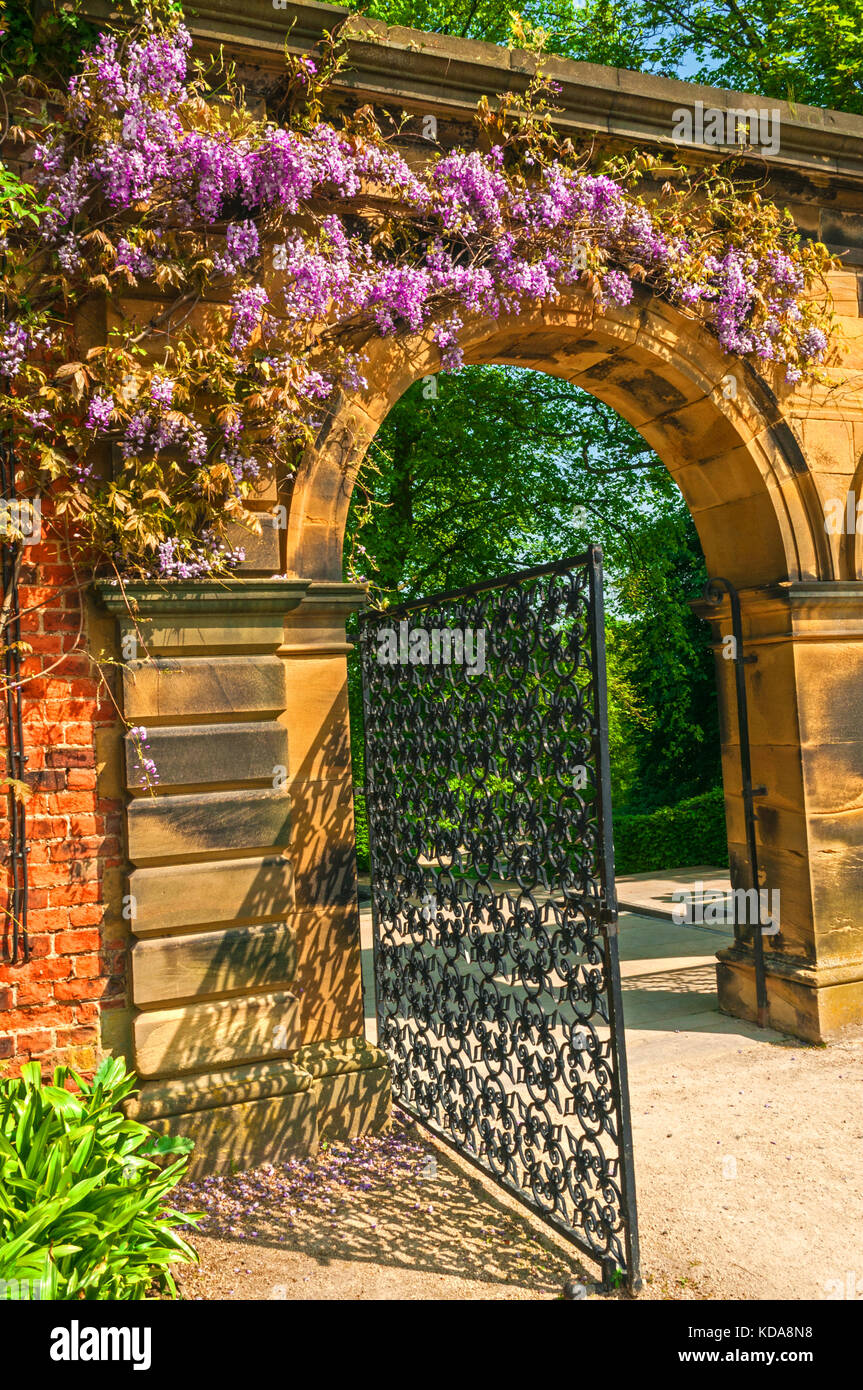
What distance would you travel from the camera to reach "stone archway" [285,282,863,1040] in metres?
5.82

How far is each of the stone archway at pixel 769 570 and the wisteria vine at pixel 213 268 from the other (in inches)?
25.2

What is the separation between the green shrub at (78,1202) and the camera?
2939 mm

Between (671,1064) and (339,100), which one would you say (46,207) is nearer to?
(339,100)

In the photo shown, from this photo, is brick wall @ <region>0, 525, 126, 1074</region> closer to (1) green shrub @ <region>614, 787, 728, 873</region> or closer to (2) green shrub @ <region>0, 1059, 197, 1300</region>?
(2) green shrub @ <region>0, 1059, 197, 1300</region>

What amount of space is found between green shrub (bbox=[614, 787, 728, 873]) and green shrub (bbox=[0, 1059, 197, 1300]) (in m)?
11.4

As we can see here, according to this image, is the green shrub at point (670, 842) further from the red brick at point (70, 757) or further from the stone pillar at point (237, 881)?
the red brick at point (70, 757)

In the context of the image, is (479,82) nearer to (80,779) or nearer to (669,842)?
(80,779)

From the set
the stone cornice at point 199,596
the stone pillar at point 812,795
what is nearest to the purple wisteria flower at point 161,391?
the stone cornice at point 199,596

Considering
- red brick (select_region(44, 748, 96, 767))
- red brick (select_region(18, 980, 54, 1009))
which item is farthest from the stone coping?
red brick (select_region(18, 980, 54, 1009))

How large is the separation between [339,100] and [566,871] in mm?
3757

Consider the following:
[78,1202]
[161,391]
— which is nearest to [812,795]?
[161,391]

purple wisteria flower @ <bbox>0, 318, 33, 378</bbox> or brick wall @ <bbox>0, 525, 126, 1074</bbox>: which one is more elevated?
purple wisteria flower @ <bbox>0, 318, 33, 378</bbox>

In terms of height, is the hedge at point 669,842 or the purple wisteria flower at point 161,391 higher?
the purple wisteria flower at point 161,391

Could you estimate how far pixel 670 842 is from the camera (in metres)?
14.7
